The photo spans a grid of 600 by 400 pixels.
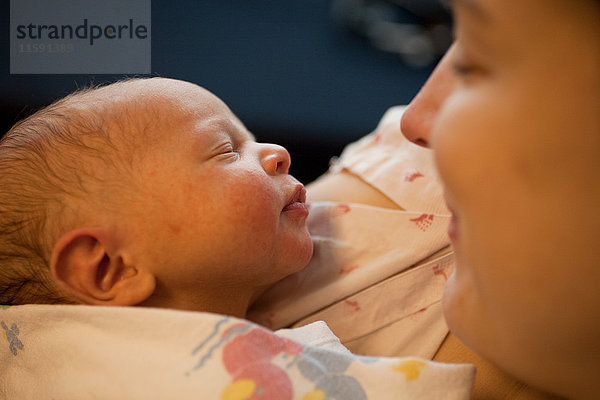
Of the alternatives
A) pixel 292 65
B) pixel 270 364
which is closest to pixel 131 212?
pixel 270 364

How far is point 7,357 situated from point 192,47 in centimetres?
58

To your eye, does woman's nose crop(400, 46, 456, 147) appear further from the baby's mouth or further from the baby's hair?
the baby's hair

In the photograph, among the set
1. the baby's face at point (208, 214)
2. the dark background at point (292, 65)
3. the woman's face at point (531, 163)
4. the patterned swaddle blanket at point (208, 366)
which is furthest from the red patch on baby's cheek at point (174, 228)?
the woman's face at point (531, 163)

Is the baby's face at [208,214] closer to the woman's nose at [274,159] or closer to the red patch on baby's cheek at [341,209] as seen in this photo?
the woman's nose at [274,159]

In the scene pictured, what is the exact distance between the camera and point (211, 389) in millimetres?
698

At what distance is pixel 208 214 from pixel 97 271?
178mm

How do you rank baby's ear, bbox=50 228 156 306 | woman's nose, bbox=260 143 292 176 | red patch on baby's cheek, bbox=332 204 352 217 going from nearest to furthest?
baby's ear, bbox=50 228 156 306, woman's nose, bbox=260 143 292 176, red patch on baby's cheek, bbox=332 204 352 217

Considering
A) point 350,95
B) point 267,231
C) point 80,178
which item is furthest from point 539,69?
point 350,95

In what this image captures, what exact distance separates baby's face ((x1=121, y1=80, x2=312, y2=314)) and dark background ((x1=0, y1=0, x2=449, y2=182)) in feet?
0.45

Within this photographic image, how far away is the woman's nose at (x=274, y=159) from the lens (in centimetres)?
93

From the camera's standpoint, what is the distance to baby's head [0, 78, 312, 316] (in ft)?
→ 2.76

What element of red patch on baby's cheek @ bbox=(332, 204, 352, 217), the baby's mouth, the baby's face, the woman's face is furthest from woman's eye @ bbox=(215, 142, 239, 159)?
the woman's face

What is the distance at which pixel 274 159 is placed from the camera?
37.1 inches

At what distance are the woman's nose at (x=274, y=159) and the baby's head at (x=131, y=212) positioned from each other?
0.02 meters
